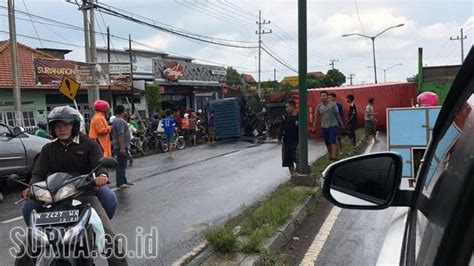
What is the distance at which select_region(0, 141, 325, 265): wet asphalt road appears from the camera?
6.07 m

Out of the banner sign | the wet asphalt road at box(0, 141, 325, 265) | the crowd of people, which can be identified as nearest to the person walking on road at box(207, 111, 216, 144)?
the banner sign

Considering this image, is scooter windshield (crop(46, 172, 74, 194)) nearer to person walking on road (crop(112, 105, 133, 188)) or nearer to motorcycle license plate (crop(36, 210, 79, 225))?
motorcycle license plate (crop(36, 210, 79, 225))

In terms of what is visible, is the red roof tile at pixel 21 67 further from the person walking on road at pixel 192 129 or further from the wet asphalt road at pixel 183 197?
the wet asphalt road at pixel 183 197

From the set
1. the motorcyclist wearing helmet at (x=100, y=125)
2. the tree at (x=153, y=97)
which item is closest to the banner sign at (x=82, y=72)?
the tree at (x=153, y=97)

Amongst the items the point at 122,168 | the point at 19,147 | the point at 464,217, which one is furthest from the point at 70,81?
the point at 464,217

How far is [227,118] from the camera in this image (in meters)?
23.1

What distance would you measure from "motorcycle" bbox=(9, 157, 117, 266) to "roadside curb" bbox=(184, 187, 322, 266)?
4.11 ft

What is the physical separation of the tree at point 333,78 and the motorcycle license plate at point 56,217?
234 feet

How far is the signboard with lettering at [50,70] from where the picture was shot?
27.4 metres

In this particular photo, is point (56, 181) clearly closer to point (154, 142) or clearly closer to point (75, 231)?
point (75, 231)

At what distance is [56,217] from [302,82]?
581 centimetres

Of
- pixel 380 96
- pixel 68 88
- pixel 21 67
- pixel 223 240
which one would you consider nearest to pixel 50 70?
pixel 21 67

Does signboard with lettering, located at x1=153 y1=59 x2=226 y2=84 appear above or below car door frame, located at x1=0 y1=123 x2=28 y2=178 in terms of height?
above

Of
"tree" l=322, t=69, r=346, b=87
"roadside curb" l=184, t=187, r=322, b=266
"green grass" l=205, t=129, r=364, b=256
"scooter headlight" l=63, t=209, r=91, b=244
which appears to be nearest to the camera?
"scooter headlight" l=63, t=209, r=91, b=244
